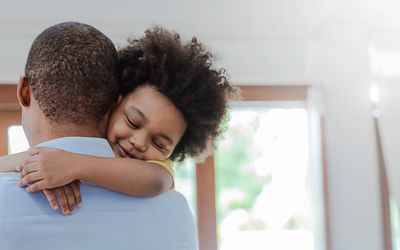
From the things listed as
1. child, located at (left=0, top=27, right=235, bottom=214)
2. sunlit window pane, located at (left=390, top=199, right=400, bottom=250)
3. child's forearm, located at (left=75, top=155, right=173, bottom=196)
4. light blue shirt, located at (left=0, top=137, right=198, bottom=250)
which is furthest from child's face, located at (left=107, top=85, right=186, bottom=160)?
sunlit window pane, located at (left=390, top=199, right=400, bottom=250)

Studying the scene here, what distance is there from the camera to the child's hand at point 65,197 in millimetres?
718

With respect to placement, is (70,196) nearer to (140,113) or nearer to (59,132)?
(59,132)

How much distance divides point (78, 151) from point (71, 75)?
0.11 metres

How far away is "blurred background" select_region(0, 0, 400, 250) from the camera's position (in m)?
3.14

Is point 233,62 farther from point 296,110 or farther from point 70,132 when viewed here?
point 70,132

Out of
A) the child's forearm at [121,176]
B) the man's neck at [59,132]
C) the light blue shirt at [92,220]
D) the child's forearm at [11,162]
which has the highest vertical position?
the man's neck at [59,132]

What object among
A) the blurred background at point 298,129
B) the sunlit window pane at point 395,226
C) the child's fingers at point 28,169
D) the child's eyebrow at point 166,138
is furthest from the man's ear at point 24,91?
the sunlit window pane at point 395,226

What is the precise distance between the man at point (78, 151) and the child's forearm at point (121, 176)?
0.04ft

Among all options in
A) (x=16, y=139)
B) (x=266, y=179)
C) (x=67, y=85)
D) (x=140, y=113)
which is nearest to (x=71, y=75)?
(x=67, y=85)

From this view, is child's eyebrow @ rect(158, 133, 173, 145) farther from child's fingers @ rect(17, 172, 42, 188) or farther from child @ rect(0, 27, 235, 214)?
child's fingers @ rect(17, 172, 42, 188)

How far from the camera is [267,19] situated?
10.3 ft

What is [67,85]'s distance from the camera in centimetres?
77

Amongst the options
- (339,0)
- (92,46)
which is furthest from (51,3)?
(92,46)

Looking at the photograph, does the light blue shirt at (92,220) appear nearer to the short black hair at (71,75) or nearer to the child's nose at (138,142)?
the short black hair at (71,75)
